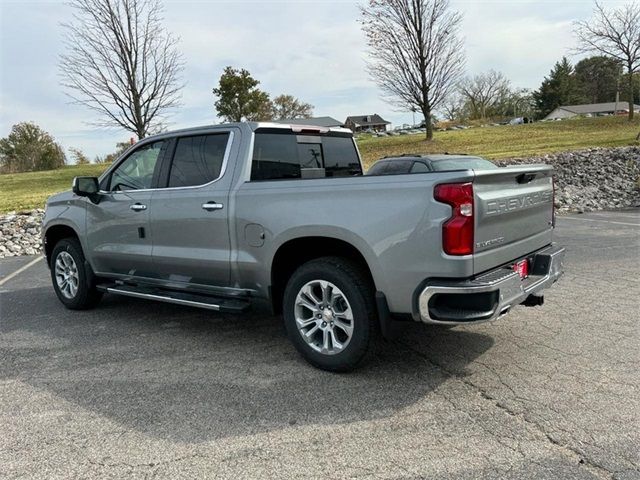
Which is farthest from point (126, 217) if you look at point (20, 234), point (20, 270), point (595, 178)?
point (595, 178)

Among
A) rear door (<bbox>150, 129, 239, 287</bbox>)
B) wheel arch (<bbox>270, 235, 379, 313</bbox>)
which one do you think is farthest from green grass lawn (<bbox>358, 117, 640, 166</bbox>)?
wheel arch (<bbox>270, 235, 379, 313</bbox>)

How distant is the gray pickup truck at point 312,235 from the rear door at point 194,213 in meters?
0.01

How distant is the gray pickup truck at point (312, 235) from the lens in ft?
11.1

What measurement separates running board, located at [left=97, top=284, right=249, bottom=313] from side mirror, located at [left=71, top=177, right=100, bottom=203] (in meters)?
0.98

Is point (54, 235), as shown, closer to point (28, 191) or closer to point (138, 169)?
point (138, 169)

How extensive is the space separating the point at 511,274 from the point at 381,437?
1.40m

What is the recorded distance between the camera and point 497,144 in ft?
90.4

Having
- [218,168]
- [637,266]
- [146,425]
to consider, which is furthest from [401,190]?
[637,266]

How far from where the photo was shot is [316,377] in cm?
393

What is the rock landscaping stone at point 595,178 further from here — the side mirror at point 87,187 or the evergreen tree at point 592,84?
the evergreen tree at point 592,84

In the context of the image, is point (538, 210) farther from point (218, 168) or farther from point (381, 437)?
point (218, 168)

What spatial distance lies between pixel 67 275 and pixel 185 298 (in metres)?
2.26

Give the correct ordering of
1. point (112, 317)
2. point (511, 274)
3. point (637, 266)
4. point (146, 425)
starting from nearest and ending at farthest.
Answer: point (146, 425) → point (511, 274) → point (112, 317) → point (637, 266)

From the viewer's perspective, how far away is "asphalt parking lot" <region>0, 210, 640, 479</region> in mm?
2826
